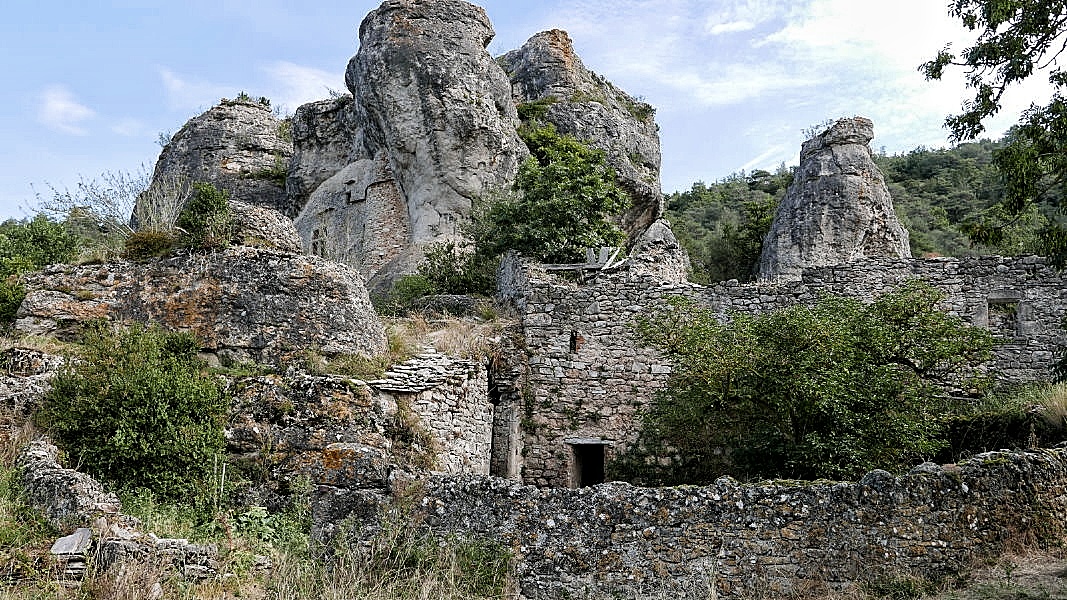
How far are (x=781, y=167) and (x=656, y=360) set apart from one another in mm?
48439

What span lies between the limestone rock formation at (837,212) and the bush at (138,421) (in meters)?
17.5

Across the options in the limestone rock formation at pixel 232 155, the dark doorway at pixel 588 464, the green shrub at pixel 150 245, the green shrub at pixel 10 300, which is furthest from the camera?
the limestone rock formation at pixel 232 155

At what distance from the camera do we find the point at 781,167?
58938mm

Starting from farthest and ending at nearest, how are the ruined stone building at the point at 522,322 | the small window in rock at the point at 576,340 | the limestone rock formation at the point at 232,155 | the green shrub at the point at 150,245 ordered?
the limestone rock formation at the point at 232,155
the small window in rock at the point at 576,340
the green shrub at the point at 150,245
the ruined stone building at the point at 522,322

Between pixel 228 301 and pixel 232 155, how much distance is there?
20.7 m

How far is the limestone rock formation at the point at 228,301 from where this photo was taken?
1177 centimetres

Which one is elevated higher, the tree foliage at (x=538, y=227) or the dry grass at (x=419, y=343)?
the tree foliage at (x=538, y=227)

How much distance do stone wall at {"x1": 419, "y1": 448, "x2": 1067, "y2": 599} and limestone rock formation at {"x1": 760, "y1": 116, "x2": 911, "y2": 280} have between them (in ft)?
53.3

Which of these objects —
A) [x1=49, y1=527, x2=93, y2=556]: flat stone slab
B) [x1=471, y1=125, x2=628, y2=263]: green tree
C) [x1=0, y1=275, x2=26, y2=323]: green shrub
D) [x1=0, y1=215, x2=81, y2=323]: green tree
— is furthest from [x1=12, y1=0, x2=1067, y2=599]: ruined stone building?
[x1=0, y1=215, x2=81, y2=323]: green tree

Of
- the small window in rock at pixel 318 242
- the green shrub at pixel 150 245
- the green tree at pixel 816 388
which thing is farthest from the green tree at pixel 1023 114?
the small window in rock at pixel 318 242

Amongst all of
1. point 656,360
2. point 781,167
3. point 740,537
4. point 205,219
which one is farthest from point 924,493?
point 781,167

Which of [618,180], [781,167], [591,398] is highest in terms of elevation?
[781,167]

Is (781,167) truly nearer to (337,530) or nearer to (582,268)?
(582,268)

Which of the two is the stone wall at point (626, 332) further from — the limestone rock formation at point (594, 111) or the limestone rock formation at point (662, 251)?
the limestone rock formation at point (662, 251)
